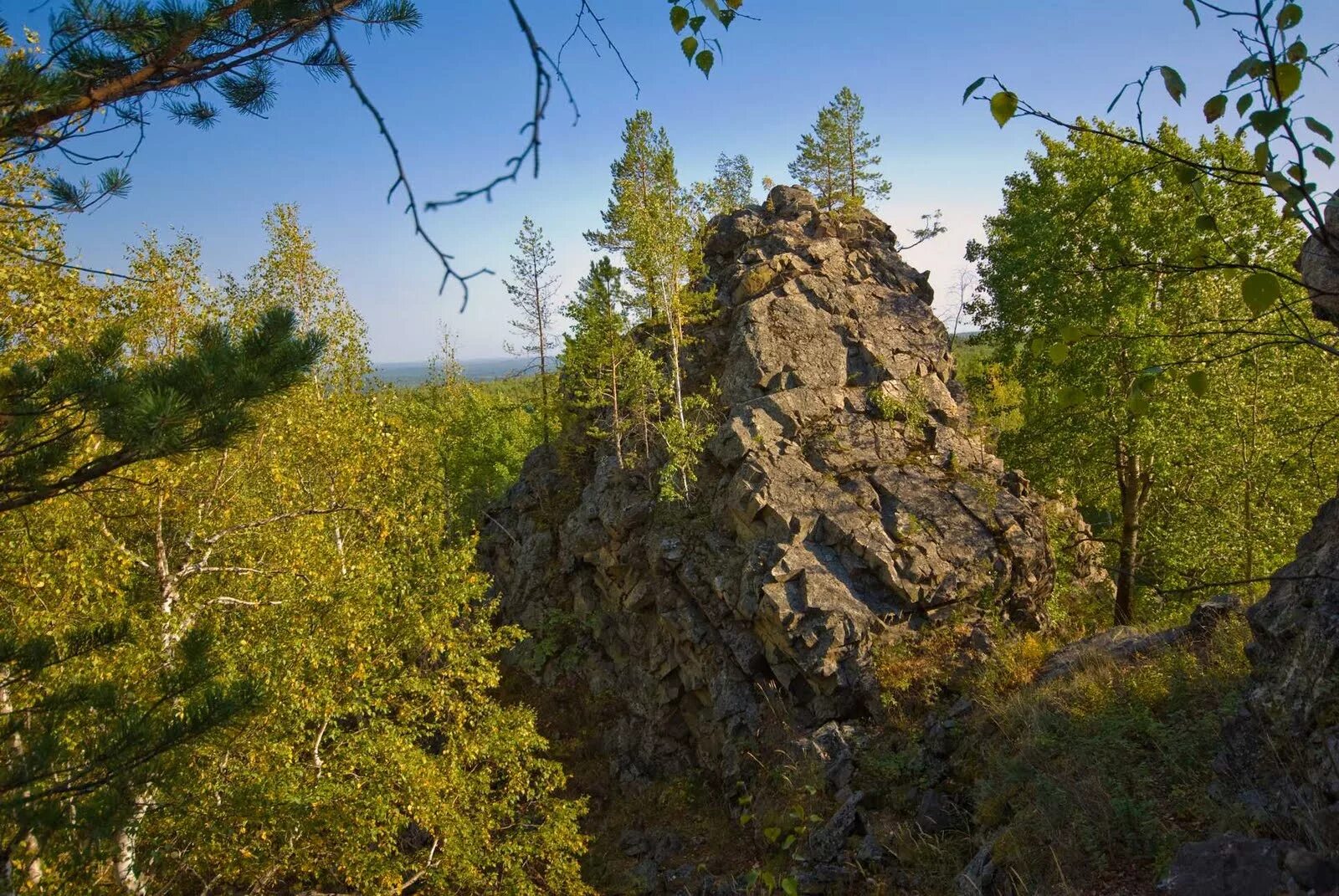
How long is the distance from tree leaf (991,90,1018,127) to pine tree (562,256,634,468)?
1682 centimetres

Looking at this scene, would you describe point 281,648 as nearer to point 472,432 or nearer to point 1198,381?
point 1198,381

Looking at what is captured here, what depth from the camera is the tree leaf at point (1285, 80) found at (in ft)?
6.17

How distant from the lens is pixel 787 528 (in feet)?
48.1

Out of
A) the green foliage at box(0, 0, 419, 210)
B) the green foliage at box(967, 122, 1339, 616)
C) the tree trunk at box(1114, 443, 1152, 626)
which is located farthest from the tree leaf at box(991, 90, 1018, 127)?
the tree trunk at box(1114, 443, 1152, 626)

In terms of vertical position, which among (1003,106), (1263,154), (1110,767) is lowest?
(1110,767)

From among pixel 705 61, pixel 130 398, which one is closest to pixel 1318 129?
pixel 705 61

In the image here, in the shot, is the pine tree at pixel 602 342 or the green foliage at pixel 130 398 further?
the pine tree at pixel 602 342

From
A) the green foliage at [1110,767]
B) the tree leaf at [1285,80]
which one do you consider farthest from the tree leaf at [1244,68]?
the green foliage at [1110,767]

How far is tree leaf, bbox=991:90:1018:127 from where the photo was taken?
2219 millimetres

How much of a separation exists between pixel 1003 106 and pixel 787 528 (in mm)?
12805

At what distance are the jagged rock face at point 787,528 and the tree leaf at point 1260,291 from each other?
465 inches

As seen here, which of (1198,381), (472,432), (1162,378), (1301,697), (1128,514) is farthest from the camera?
(472,432)

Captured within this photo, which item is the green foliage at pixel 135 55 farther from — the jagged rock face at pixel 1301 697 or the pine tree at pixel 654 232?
the pine tree at pixel 654 232

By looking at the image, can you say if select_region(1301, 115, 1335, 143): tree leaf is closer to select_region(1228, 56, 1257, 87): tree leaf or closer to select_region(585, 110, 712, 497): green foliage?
select_region(1228, 56, 1257, 87): tree leaf
